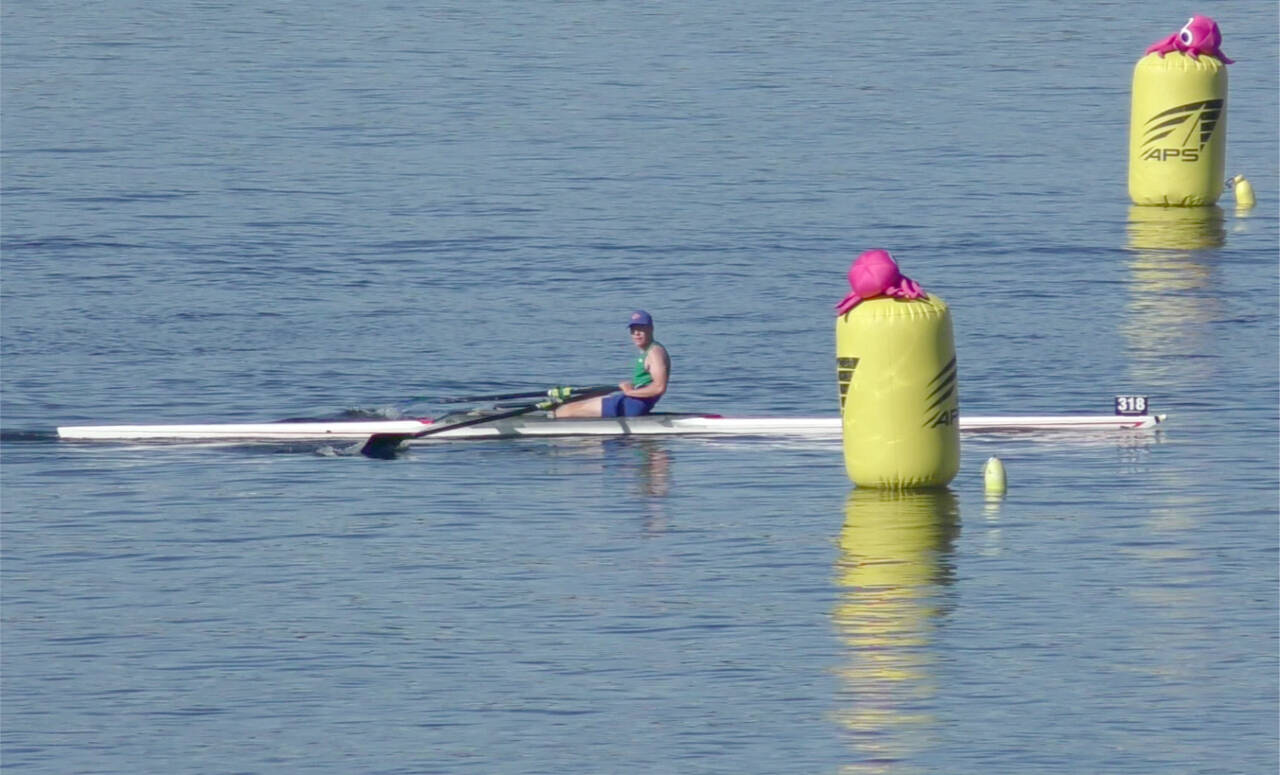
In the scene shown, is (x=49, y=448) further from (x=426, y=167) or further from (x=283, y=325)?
(x=426, y=167)

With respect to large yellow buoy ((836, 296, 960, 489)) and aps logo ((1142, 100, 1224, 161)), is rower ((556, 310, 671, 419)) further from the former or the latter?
aps logo ((1142, 100, 1224, 161))

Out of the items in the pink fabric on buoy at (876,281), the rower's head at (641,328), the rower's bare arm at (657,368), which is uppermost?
the pink fabric on buoy at (876,281)

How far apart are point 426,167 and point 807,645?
3232 cm

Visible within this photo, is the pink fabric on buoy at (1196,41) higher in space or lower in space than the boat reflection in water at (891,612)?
higher

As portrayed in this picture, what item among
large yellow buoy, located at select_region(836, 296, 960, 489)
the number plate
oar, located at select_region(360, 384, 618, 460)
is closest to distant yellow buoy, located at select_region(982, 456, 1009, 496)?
large yellow buoy, located at select_region(836, 296, 960, 489)

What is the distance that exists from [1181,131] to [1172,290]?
6.16 meters

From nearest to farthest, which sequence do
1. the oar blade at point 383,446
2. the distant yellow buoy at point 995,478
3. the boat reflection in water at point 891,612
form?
the boat reflection in water at point 891,612
the distant yellow buoy at point 995,478
the oar blade at point 383,446

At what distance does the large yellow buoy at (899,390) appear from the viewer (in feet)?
78.5

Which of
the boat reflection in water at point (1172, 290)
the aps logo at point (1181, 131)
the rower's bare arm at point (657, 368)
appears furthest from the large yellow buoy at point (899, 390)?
the aps logo at point (1181, 131)

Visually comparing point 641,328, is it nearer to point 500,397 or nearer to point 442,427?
point 500,397

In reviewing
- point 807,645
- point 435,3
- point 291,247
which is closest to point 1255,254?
point 291,247

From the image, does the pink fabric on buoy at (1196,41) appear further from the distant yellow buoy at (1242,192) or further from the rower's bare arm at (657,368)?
the rower's bare arm at (657,368)

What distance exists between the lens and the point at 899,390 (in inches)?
952

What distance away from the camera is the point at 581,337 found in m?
35.2
